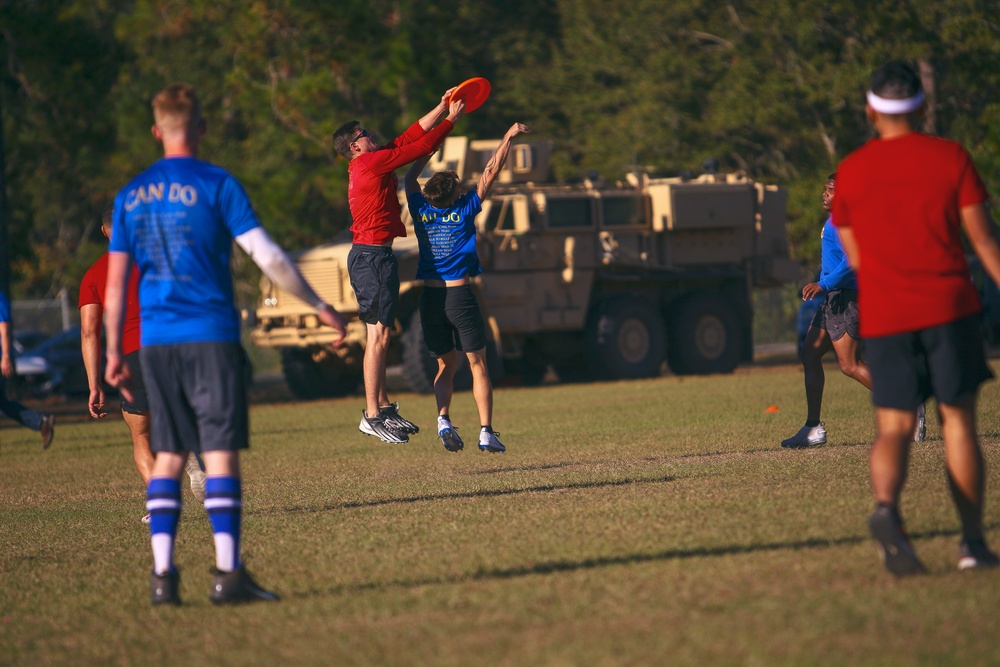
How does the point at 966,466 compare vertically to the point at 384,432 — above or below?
above

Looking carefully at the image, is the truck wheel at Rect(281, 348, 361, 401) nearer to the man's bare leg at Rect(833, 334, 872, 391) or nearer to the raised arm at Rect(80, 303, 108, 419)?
the man's bare leg at Rect(833, 334, 872, 391)

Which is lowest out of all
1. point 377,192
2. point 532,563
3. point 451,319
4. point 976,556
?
point 532,563

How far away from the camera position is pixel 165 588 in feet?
19.4

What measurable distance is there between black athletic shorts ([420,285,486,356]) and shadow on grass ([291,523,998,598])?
4.26 metres

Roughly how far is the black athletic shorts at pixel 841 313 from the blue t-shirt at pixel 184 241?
5.70 metres

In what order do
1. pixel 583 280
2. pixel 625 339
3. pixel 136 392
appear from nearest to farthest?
pixel 136 392 → pixel 583 280 → pixel 625 339

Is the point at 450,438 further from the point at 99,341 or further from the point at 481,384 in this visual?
the point at 99,341

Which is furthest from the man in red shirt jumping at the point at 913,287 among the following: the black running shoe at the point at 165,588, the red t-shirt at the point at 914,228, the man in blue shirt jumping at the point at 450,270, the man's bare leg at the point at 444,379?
the man's bare leg at the point at 444,379

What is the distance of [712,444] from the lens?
11.4 metres

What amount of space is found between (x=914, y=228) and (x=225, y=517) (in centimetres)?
284

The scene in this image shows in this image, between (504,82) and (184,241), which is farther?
(504,82)

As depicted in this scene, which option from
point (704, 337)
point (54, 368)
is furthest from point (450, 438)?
point (54, 368)

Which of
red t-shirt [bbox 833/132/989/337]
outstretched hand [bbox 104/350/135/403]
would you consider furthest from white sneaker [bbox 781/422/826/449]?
outstretched hand [bbox 104/350/135/403]

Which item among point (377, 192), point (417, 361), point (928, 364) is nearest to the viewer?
point (928, 364)
